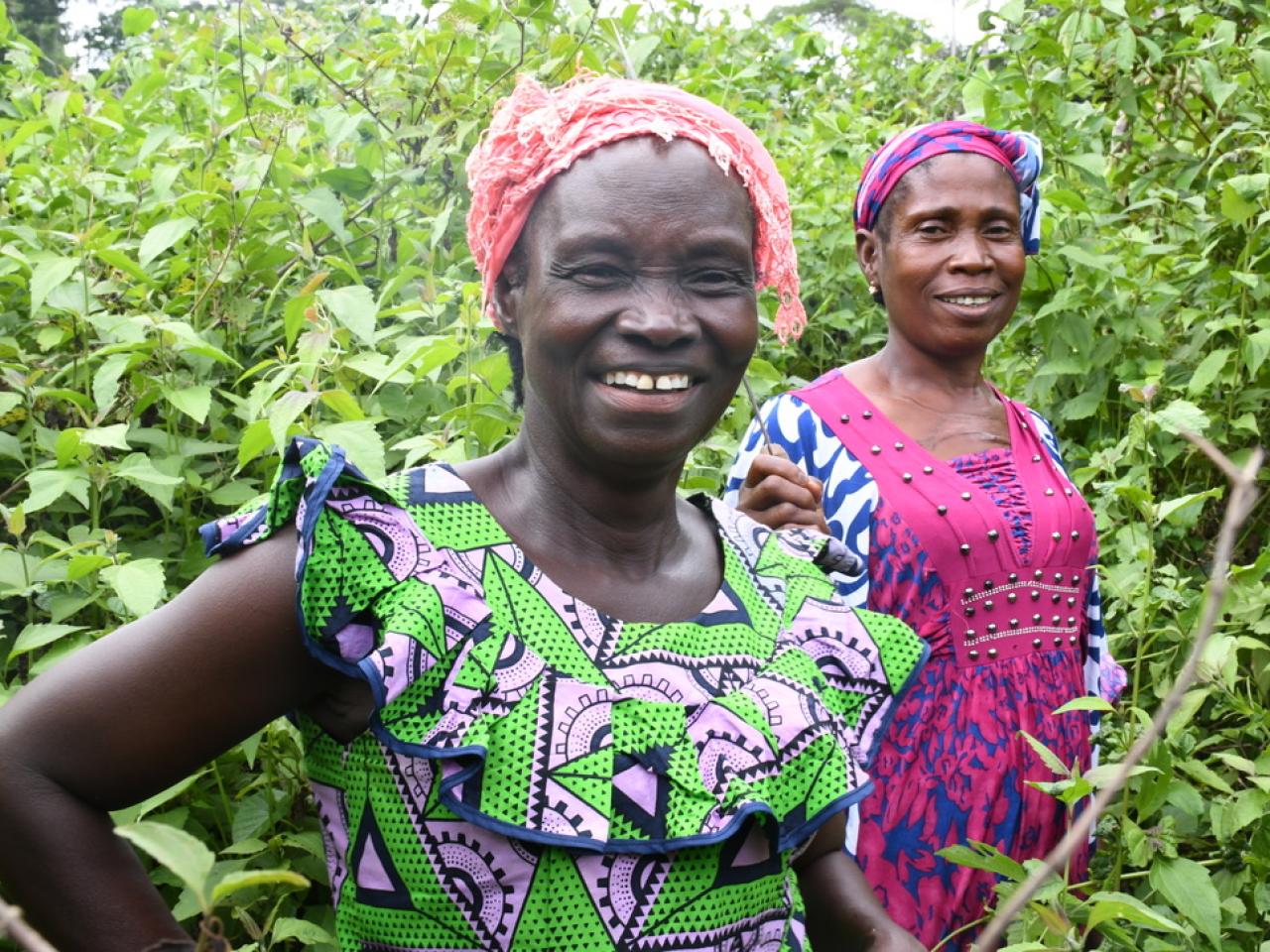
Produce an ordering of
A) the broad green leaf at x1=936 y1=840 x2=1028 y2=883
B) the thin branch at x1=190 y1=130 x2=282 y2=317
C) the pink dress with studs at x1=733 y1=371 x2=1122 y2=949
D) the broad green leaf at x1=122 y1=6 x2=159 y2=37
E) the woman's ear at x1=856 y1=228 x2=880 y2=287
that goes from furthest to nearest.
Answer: the broad green leaf at x1=122 y1=6 x2=159 y2=37 < the woman's ear at x1=856 y1=228 x2=880 y2=287 < the thin branch at x1=190 y1=130 x2=282 y2=317 < the pink dress with studs at x1=733 y1=371 x2=1122 y2=949 < the broad green leaf at x1=936 y1=840 x2=1028 y2=883

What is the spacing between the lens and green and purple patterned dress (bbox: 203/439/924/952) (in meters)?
1.36

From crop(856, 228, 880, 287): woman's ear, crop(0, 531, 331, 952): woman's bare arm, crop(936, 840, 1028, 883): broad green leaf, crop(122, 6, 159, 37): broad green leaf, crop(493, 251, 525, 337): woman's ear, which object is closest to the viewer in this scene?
crop(0, 531, 331, 952): woman's bare arm

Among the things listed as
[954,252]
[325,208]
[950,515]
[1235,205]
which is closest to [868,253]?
[954,252]

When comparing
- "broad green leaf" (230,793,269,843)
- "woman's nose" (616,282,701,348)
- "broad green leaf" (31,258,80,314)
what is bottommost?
"broad green leaf" (230,793,269,843)

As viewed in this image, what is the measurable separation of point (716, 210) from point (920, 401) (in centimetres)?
131

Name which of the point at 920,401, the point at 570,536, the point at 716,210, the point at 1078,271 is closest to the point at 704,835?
the point at 570,536

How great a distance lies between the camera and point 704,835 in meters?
1.42

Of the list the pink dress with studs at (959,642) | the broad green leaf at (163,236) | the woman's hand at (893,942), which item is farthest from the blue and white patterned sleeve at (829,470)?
the broad green leaf at (163,236)

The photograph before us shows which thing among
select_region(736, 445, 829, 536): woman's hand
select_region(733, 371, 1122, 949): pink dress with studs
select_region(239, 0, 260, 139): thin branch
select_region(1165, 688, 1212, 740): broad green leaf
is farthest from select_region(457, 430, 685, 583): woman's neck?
select_region(239, 0, 260, 139): thin branch

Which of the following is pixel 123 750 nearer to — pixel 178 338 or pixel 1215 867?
pixel 178 338

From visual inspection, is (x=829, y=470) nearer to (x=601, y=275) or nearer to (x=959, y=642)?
(x=959, y=642)

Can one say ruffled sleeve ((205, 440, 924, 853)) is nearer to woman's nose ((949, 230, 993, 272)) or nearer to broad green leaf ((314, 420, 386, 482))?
broad green leaf ((314, 420, 386, 482))

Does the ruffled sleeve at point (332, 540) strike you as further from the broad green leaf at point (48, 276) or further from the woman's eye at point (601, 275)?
the broad green leaf at point (48, 276)

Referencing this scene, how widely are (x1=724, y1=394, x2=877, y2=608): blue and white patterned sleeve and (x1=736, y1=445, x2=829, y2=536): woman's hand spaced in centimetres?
22
